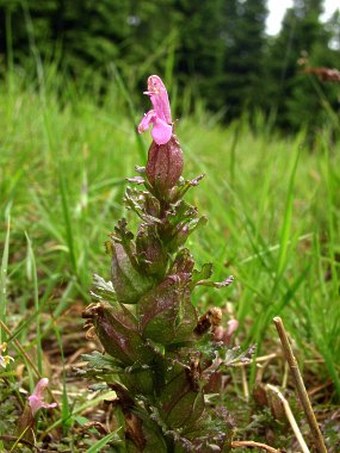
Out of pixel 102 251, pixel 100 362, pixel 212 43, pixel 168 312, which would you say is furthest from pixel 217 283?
pixel 212 43

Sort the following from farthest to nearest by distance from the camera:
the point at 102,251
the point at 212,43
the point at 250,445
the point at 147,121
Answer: the point at 212,43 → the point at 102,251 → the point at 250,445 → the point at 147,121

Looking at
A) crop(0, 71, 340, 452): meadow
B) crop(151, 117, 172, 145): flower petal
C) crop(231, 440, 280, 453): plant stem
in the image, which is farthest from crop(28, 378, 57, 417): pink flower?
crop(151, 117, 172, 145): flower petal

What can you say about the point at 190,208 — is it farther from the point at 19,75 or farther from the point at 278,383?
the point at 19,75

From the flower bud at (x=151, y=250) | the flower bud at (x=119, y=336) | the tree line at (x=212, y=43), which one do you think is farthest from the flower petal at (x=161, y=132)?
the tree line at (x=212, y=43)

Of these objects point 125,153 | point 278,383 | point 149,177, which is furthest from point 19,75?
point 149,177

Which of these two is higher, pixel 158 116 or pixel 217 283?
pixel 158 116

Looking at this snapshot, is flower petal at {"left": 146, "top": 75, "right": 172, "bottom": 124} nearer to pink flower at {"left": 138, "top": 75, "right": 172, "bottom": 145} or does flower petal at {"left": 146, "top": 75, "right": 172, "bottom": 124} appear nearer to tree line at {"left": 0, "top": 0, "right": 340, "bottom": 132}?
pink flower at {"left": 138, "top": 75, "right": 172, "bottom": 145}

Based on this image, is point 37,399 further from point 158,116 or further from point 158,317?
point 158,116
